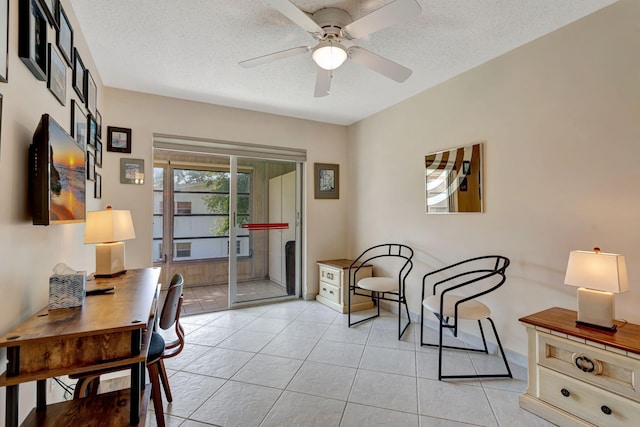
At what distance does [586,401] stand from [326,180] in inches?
136

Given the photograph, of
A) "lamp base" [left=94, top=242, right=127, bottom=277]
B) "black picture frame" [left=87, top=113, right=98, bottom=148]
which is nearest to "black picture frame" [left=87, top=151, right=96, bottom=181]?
"black picture frame" [left=87, top=113, right=98, bottom=148]

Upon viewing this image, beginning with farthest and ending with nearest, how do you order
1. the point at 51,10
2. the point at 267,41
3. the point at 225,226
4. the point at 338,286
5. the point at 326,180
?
the point at 225,226 → the point at 326,180 → the point at 338,286 → the point at 267,41 → the point at 51,10

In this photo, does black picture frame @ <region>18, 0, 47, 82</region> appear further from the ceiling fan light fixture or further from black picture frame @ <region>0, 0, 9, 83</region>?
the ceiling fan light fixture

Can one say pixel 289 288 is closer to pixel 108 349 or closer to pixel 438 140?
pixel 438 140

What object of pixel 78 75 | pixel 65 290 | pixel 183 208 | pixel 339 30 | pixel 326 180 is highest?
pixel 339 30

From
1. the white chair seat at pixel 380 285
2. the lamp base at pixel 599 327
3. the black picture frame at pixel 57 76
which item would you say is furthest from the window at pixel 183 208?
the lamp base at pixel 599 327

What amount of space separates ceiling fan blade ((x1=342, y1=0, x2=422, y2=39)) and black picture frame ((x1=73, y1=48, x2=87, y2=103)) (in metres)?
1.75

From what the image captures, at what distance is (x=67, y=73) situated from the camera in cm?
184

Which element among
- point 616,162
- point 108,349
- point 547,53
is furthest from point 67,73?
point 616,162

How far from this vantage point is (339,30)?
1.96 meters

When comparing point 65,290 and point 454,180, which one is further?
point 454,180

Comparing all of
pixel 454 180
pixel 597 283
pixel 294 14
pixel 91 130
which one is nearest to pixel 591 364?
pixel 597 283

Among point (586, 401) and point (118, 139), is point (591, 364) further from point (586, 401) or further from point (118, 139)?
point (118, 139)

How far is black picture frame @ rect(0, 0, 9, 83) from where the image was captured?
41.0 inches
